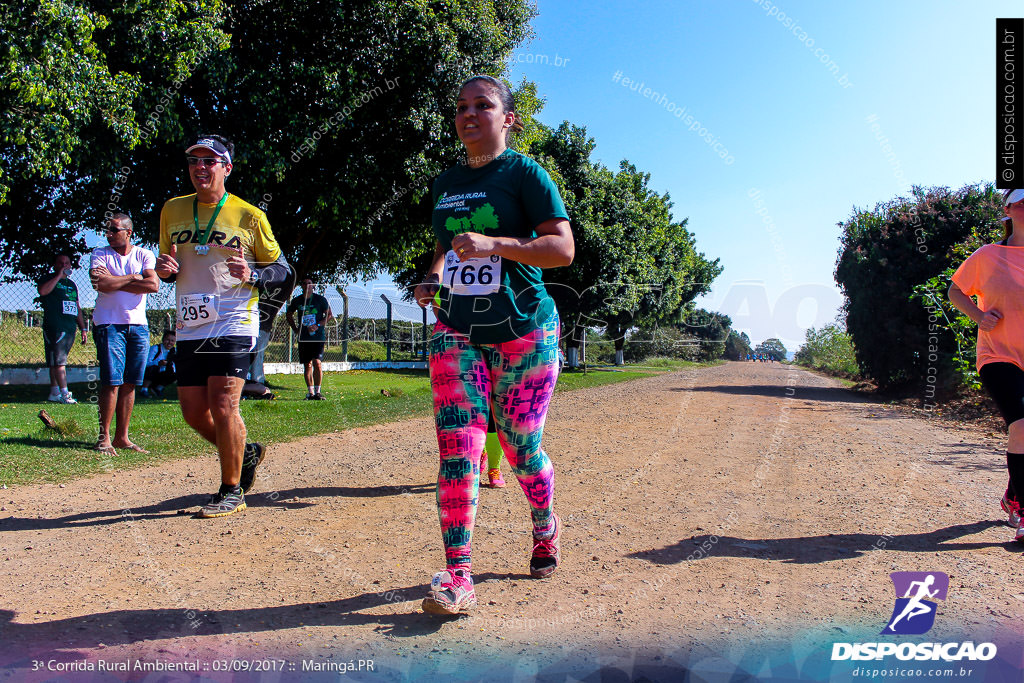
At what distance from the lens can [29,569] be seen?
303cm

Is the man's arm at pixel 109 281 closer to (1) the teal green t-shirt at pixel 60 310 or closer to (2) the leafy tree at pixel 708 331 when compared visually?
(1) the teal green t-shirt at pixel 60 310

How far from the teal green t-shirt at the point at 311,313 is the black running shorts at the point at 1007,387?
948cm

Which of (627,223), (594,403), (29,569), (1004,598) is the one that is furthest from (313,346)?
(627,223)

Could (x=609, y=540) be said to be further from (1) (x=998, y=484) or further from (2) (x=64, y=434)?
(2) (x=64, y=434)

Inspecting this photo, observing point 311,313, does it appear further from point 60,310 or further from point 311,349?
point 60,310

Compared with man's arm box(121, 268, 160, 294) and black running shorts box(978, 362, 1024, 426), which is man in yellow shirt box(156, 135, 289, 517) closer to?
man's arm box(121, 268, 160, 294)

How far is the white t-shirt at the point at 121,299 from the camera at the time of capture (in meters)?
5.63

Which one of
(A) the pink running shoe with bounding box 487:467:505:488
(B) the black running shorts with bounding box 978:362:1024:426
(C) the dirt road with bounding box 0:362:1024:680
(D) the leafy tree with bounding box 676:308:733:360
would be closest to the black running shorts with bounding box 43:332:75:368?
(C) the dirt road with bounding box 0:362:1024:680

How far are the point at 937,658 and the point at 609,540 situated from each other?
1592 mm

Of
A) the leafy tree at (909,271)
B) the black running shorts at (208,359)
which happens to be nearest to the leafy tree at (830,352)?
the leafy tree at (909,271)

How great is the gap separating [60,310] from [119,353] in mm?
4557

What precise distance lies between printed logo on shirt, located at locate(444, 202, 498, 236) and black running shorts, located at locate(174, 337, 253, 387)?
5.91 feet

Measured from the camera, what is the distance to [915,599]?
2742 millimetres

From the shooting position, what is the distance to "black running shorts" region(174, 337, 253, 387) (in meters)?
3.85
